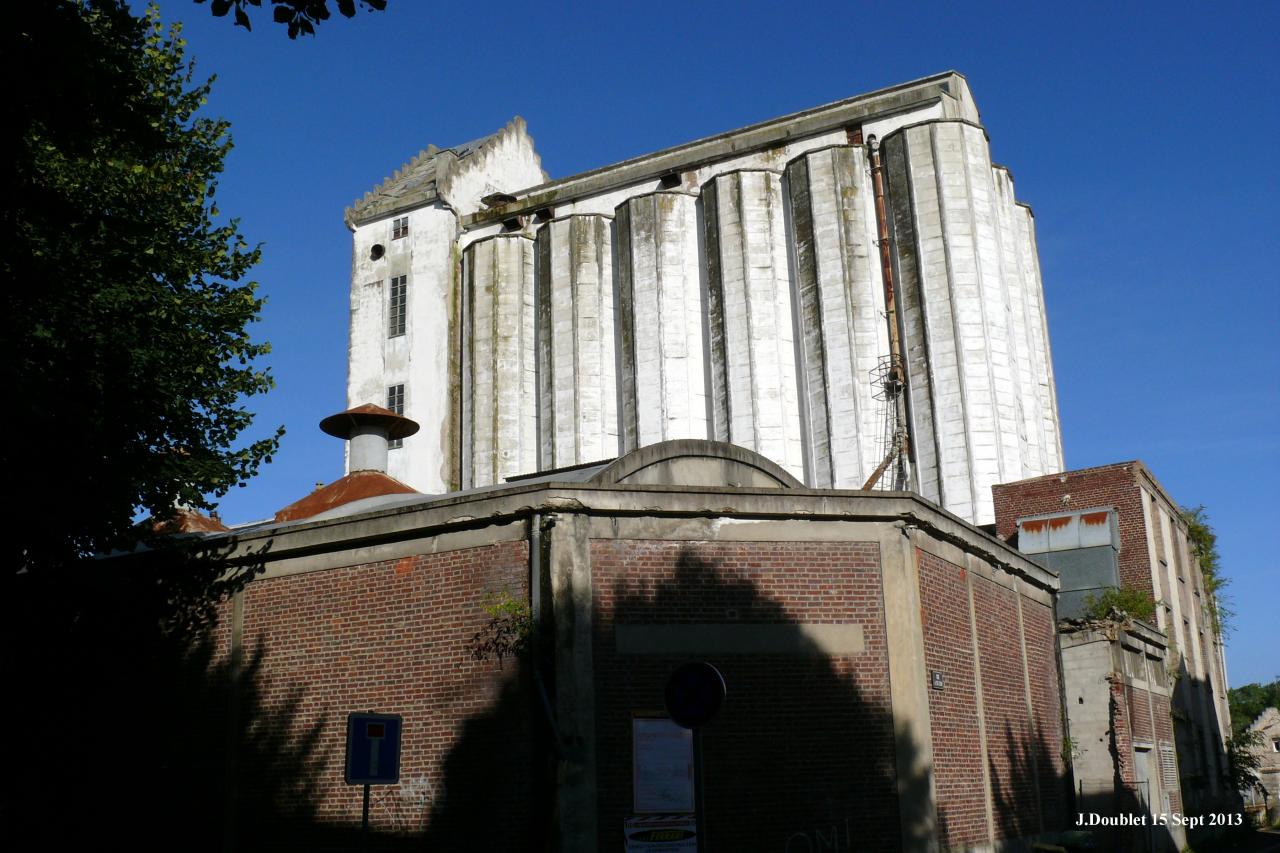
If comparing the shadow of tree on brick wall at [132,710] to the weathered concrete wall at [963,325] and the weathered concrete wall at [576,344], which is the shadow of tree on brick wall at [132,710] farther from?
the weathered concrete wall at [576,344]

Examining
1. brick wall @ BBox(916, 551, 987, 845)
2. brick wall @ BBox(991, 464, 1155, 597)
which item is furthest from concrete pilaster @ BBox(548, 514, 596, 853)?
brick wall @ BBox(991, 464, 1155, 597)

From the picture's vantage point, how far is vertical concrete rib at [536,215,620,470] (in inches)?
1420

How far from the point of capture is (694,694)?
9055mm

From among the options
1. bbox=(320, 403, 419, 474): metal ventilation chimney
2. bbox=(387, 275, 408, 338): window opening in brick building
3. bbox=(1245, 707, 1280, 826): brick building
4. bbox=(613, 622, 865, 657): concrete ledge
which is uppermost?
bbox=(387, 275, 408, 338): window opening in brick building

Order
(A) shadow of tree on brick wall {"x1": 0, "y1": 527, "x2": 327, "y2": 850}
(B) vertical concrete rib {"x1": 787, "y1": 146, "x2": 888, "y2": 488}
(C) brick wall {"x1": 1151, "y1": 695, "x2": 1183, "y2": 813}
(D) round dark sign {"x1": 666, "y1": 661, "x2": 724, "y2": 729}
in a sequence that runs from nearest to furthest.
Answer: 1. (D) round dark sign {"x1": 666, "y1": 661, "x2": 724, "y2": 729}
2. (A) shadow of tree on brick wall {"x1": 0, "y1": 527, "x2": 327, "y2": 850}
3. (C) brick wall {"x1": 1151, "y1": 695, "x2": 1183, "y2": 813}
4. (B) vertical concrete rib {"x1": 787, "y1": 146, "x2": 888, "y2": 488}

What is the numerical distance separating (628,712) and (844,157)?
24.0 m

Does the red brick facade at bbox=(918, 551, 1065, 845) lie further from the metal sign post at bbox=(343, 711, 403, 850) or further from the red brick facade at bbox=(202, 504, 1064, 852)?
the metal sign post at bbox=(343, 711, 403, 850)

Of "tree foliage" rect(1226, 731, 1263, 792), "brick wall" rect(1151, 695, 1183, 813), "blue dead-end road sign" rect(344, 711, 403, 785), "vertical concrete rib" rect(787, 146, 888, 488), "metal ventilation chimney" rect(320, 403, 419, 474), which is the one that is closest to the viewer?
"blue dead-end road sign" rect(344, 711, 403, 785)

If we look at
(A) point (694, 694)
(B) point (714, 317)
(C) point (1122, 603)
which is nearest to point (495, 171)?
(B) point (714, 317)

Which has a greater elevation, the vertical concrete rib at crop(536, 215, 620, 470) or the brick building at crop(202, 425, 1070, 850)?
the vertical concrete rib at crop(536, 215, 620, 470)

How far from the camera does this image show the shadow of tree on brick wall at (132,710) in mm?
14883

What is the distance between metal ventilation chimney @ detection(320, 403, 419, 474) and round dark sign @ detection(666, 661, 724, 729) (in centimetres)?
1787

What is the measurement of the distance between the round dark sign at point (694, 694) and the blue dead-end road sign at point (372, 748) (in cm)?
234

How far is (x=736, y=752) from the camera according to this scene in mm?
13164
